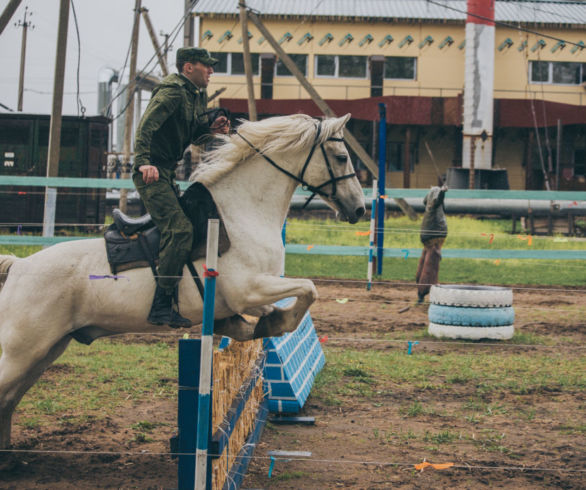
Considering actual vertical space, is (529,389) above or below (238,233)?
below

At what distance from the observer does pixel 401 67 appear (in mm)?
33812

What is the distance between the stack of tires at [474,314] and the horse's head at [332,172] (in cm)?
397

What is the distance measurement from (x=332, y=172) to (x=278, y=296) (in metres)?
0.97

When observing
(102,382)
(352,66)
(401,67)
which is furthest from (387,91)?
(102,382)

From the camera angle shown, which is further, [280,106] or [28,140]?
[280,106]

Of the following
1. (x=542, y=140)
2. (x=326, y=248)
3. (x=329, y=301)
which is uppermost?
(x=542, y=140)

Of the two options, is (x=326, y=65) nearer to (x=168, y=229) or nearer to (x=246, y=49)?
(x=246, y=49)

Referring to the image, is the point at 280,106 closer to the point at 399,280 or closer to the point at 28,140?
the point at 28,140

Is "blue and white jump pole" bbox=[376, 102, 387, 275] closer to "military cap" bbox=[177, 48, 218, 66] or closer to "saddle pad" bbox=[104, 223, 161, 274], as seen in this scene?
"military cap" bbox=[177, 48, 218, 66]

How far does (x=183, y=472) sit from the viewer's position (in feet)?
12.4

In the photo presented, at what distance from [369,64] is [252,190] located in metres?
30.0

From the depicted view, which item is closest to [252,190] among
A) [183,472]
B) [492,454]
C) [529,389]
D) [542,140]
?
[183,472]

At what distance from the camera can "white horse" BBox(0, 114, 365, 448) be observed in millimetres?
4270

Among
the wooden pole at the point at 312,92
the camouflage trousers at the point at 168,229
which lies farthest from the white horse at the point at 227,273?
the wooden pole at the point at 312,92
